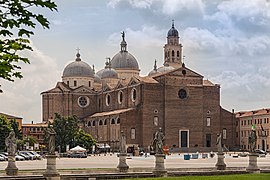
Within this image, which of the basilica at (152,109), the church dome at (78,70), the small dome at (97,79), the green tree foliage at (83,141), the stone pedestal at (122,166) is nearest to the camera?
the stone pedestal at (122,166)

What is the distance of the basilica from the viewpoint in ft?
300

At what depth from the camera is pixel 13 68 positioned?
1006 cm

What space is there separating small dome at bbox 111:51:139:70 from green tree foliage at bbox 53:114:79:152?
31106mm

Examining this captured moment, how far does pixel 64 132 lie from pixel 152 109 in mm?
15080

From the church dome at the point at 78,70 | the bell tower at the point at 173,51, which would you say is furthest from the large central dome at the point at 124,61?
the bell tower at the point at 173,51

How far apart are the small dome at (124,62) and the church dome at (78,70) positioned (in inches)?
219

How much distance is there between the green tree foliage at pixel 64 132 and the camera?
276ft

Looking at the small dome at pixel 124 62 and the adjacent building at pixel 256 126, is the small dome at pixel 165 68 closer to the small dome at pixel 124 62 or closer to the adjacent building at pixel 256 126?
the small dome at pixel 124 62

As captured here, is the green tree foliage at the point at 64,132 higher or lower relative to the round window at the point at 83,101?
lower

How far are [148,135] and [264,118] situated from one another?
2612 centimetres

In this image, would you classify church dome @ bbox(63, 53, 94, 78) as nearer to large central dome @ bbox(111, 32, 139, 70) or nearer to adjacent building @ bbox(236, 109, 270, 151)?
large central dome @ bbox(111, 32, 139, 70)

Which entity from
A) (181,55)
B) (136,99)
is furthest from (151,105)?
(181,55)

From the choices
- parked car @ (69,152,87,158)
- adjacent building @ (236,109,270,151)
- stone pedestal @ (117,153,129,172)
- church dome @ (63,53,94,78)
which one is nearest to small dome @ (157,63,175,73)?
church dome @ (63,53,94,78)

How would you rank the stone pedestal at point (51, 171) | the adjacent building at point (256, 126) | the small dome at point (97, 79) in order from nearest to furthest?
the stone pedestal at point (51, 171), the adjacent building at point (256, 126), the small dome at point (97, 79)
